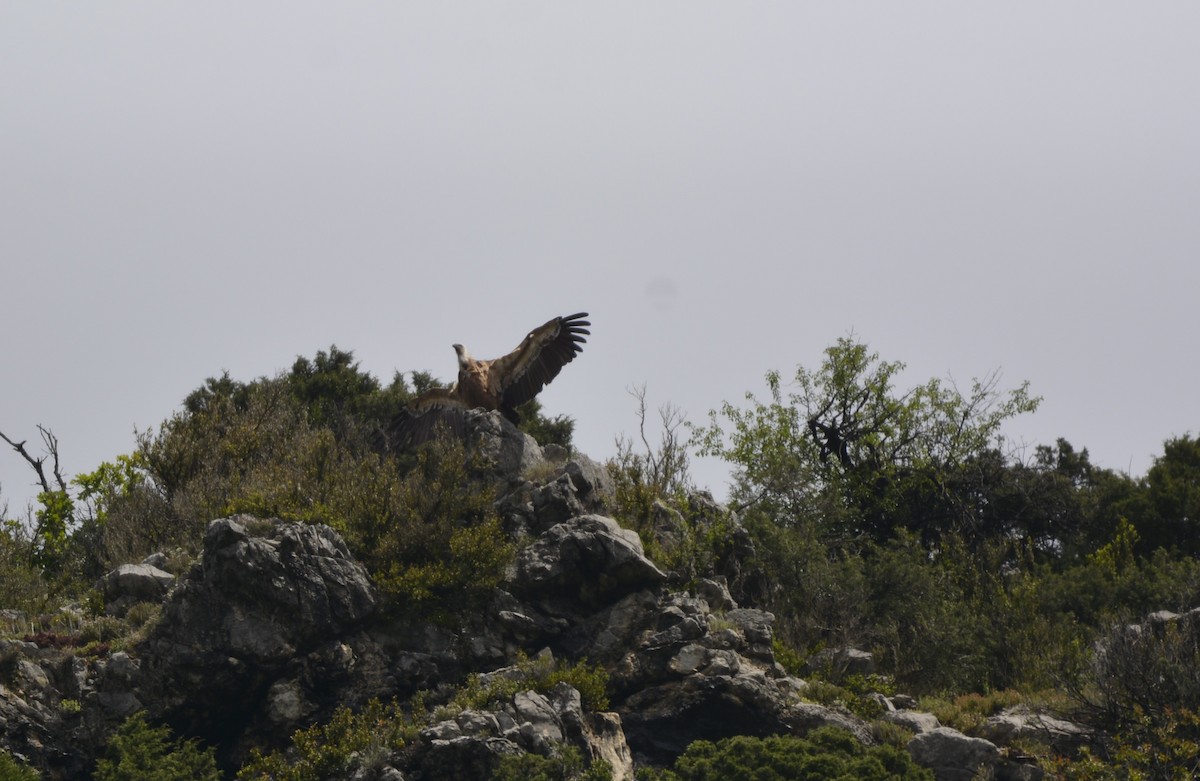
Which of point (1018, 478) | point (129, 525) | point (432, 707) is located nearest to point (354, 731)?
point (432, 707)

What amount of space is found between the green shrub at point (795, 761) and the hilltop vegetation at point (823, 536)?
6 centimetres

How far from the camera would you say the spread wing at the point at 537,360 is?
26.1m

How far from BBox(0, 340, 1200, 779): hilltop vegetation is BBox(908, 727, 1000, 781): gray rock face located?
96 cm

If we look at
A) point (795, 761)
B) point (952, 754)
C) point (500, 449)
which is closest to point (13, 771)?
point (795, 761)

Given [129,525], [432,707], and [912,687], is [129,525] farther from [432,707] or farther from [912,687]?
[912,687]

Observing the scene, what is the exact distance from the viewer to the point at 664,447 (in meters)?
27.9

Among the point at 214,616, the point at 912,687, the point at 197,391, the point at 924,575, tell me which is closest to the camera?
the point at 214,616

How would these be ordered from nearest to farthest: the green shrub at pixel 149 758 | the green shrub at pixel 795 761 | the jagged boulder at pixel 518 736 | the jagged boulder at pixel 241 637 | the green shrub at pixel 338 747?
the green shrub at pixel 795 761 → the green shrub at pixel 149 758 → the jagged boulder at pixel 518 736 → the green shrub at pixel 338 747 → the jagged boulder at pixel 241 637

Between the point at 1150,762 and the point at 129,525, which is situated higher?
the point at 129,525

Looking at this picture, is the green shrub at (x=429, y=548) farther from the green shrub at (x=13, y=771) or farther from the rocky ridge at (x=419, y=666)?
the green shrub at (x=13, y=771)

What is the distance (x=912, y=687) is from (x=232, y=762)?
11488mm

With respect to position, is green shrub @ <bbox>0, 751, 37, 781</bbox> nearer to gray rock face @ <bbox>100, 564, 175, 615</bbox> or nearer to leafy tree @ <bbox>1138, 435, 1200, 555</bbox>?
gray rock face @ <bbox>100, 564, 175, 615</bbox>

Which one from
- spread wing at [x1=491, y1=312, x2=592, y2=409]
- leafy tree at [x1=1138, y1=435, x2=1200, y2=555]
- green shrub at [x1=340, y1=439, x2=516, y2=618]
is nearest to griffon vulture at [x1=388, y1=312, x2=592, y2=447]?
spread wing at [x1=491, y1=312, x2=592, y2=409]

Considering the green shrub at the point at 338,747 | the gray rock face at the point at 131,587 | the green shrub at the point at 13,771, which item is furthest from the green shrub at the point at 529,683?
the green shrub at the point at 13,771
